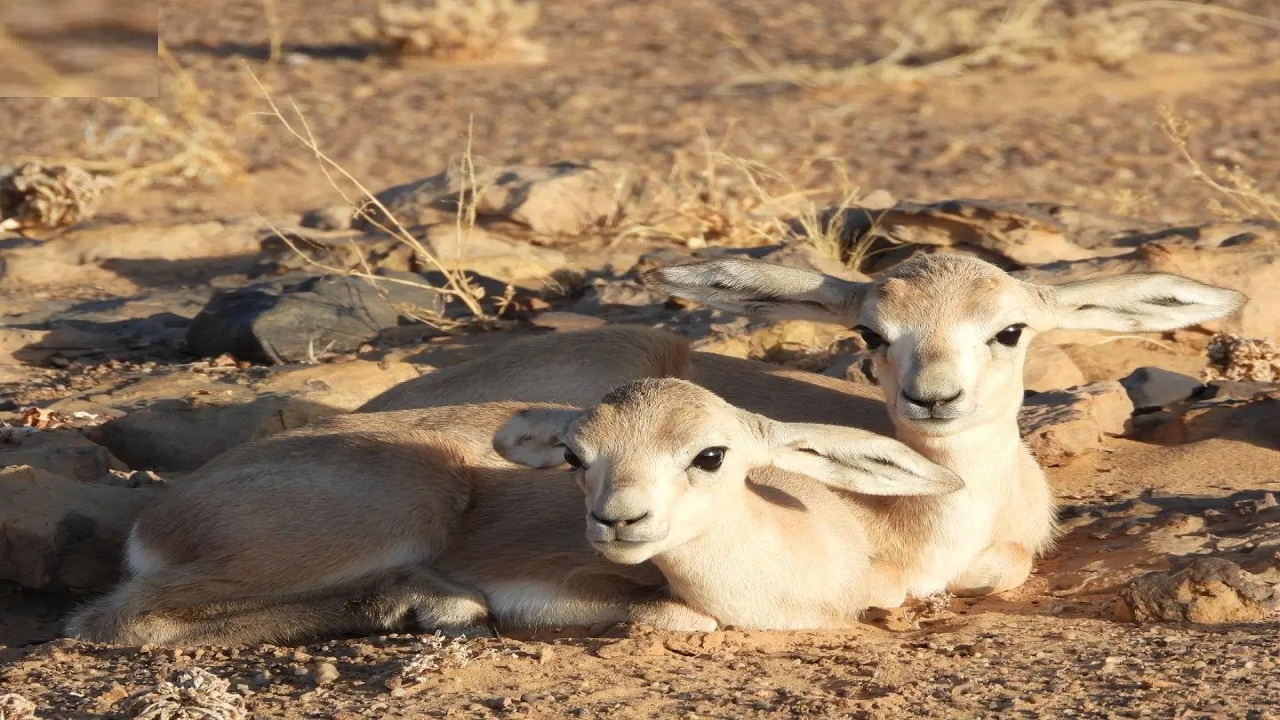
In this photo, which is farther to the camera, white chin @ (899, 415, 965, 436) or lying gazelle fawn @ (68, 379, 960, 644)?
white chin @ (899, 415, 965, 436)

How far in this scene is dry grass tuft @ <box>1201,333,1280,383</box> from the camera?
828cm

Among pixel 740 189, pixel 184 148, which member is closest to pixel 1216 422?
pixel 740 189

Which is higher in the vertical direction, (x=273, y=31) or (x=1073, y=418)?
(x=1073, y=418)

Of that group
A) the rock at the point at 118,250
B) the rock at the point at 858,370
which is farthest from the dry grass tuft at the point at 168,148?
the rock at the point at 858,370

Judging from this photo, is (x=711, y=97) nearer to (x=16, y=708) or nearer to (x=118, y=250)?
(x=118, y=250)

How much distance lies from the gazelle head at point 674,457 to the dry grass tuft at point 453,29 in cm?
1320

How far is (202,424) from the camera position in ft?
24.7

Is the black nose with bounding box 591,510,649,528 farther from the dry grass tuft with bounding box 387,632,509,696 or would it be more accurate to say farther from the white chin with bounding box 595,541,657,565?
the dry grass tuft with bounding box 387,632,509,696

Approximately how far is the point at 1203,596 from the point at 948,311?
1.30 metres

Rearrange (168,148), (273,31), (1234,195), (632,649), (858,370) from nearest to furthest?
1. (632,649)
2. (858,370)
3. (1234,195)
4. (168,148)
5. (273,31)

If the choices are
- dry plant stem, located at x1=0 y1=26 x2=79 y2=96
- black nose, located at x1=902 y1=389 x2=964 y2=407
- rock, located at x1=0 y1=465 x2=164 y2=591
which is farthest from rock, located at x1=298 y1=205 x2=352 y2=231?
black nose, located at x1=902 y1=389 x2=964 y2=407

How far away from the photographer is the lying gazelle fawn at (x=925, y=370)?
222 inches

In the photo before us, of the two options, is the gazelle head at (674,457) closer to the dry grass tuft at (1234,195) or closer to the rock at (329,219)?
the dry grass tuft at (1234,195)

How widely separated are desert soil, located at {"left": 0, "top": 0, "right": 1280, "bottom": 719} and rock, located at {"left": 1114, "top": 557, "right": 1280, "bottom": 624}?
7cm
